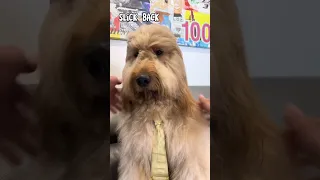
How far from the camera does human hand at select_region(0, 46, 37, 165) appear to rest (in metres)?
0.46

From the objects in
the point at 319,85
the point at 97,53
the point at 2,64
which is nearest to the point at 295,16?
the point at 319,85

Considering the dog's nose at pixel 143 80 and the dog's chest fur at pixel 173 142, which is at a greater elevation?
the dog's nose at pixel 143 80

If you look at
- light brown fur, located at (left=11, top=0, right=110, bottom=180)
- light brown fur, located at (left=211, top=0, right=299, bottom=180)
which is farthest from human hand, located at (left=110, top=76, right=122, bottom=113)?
light brown fur, located at (left=211, top=0, right=299, bottom=180)

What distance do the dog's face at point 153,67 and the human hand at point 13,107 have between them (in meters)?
0.13

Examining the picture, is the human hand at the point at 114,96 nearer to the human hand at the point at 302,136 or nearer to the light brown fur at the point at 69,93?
the light brown fur at the point at 69,93

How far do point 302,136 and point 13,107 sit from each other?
373 millimetres

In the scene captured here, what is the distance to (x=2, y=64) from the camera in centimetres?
46

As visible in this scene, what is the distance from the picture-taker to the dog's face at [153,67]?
0.46 meters

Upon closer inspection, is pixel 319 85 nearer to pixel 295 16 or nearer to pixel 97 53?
pixel 295 16

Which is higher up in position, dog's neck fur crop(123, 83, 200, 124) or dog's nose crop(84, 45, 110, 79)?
dog's nose crop(84, 45, 110, 79)

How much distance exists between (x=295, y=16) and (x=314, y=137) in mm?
160

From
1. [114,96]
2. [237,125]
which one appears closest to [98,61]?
[114,96]

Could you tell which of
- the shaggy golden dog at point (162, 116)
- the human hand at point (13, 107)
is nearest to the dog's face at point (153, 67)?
the shaggy golden dog at point (162, 116)

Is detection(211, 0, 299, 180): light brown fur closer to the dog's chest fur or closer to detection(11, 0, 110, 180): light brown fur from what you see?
the dog's chest fur
